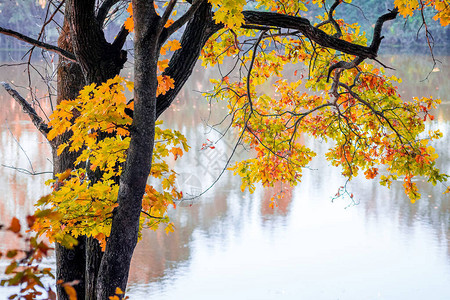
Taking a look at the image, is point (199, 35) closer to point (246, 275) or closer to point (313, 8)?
point (246, 275)

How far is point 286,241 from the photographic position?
9180mm

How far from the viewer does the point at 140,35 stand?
3338 mm

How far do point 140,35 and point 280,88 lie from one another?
344 cm

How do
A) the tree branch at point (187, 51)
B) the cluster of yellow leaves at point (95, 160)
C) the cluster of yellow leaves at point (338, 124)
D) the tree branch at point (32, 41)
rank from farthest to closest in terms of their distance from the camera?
the cluster of yellow leaves at point (338, 124)
the tree branch at point (187, 51)
the tree branch at point (32, 41)
the cluster of yellow leaves at point (95, 160)

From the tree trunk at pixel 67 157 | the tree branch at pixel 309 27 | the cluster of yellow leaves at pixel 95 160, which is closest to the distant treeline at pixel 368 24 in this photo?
the tree trunk at pixel 67 157

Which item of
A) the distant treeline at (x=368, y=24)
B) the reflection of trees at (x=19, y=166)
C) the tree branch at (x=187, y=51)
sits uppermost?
the distant treeline at (x=368, y=24)

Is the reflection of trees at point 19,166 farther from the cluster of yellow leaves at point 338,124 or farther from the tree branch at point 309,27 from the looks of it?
the tree branch at point 309,27

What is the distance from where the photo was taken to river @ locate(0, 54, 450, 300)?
7.73 meters

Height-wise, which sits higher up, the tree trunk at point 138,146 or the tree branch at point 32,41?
the tree branch at point 32,41

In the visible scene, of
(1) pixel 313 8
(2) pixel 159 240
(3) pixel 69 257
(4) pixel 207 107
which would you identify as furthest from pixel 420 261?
(1) pixel 313 8

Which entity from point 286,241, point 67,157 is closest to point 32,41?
point 67,157

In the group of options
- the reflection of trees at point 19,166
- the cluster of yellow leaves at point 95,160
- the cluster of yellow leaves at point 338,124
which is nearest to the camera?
the cluster of yellow leaves at point 95,160

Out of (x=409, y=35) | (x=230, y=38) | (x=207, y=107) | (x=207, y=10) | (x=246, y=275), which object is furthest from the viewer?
(x=409, y=35)

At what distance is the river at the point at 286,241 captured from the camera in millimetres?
7730
